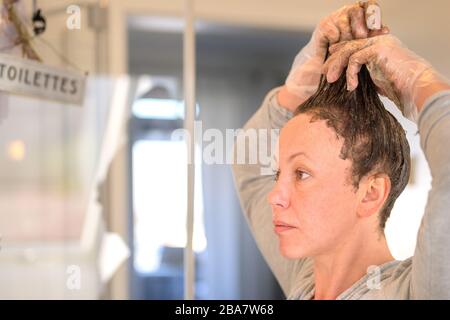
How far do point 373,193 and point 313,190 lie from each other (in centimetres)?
10

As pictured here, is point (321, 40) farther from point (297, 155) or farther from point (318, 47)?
point (297, 155)

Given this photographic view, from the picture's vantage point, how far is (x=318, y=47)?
3.13 feet

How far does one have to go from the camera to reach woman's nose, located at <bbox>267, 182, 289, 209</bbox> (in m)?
0.95

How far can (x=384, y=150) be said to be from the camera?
0.91 metres

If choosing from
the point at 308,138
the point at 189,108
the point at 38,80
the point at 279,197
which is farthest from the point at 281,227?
the point at 38,80

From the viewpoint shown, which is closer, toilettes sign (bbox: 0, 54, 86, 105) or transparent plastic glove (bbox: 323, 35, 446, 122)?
transparent plastic glove (bbox: 323, 35, 446, 122)

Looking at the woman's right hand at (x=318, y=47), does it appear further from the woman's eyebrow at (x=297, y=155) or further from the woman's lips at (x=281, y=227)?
the woman's lips at (x=281, y=227)

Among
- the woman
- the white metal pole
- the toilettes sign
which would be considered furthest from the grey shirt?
the toilettes sign

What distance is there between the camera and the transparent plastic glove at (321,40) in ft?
3.04

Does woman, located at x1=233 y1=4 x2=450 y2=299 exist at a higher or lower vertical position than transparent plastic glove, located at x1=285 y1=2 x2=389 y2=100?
lower

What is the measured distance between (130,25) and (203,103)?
22cm

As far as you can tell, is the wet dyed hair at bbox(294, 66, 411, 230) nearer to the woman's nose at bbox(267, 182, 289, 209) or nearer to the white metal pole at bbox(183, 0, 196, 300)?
the woman's nose at bbox(267, 182, 289, 209)
